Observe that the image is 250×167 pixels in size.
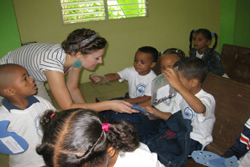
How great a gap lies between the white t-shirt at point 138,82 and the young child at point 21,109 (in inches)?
44.3

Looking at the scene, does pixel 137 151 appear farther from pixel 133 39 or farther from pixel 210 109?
pixel 133 39

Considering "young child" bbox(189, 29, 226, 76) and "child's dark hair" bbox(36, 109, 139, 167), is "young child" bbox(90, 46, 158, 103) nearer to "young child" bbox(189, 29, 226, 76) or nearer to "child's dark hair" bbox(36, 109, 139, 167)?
"young child" bbox(189, 29, 226, 76)

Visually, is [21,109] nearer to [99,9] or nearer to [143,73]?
[143,73]

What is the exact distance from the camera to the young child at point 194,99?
1348mm

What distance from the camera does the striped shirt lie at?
147 cm

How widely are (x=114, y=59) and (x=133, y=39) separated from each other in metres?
0.65

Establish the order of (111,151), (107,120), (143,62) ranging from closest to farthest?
(111,151) < (107,120) < (143,62)

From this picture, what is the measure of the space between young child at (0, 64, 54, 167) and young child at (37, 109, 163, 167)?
Result: 56 centimetres

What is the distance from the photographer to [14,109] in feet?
4.18

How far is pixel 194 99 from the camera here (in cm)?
132

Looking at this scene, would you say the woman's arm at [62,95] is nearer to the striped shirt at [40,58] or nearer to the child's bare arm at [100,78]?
the striped shirt at [40,58]

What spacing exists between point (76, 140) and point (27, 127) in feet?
2.34

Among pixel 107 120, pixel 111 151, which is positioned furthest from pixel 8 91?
pixel 111 151

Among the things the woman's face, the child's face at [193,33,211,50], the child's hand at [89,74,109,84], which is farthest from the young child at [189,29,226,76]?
the woman's face
